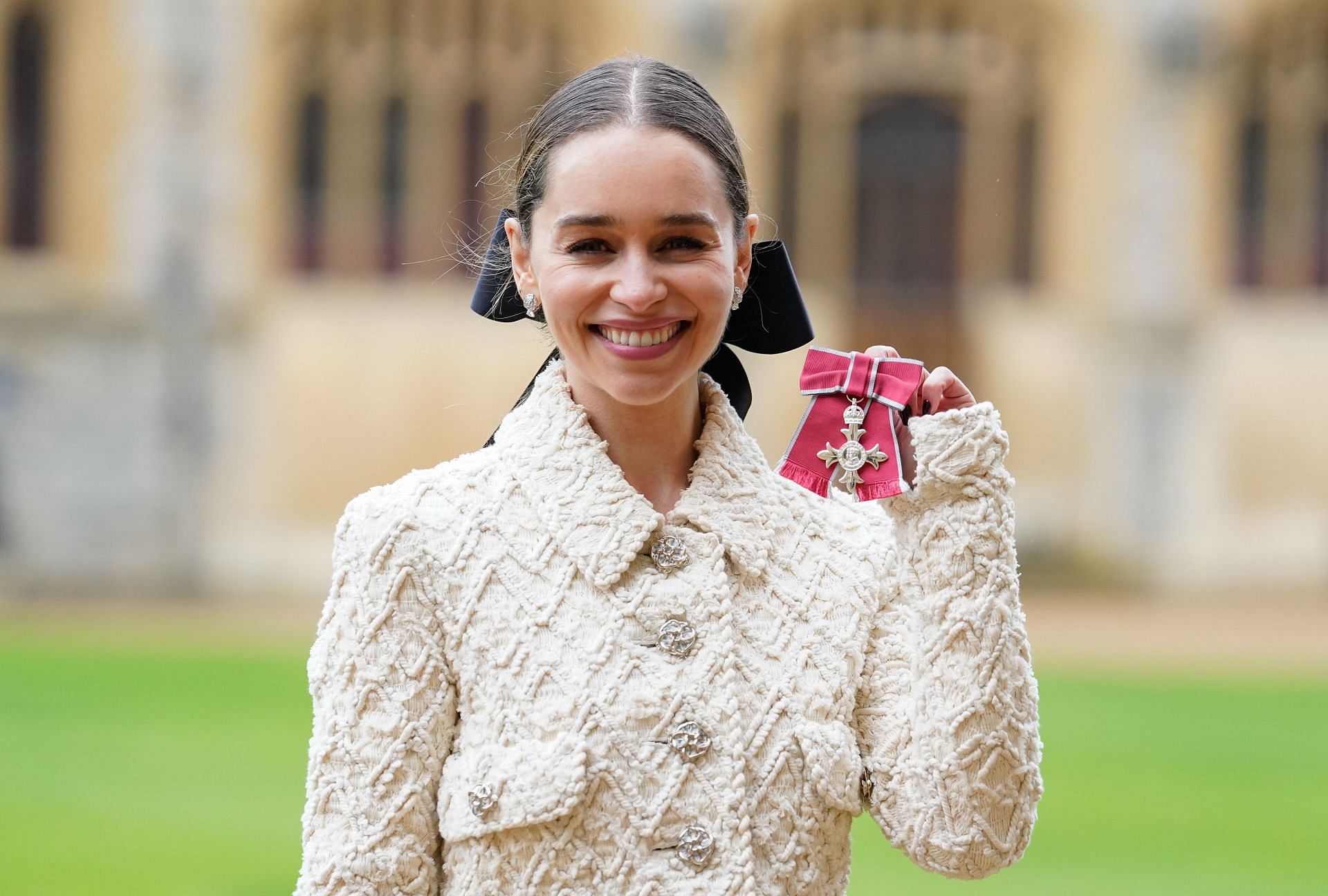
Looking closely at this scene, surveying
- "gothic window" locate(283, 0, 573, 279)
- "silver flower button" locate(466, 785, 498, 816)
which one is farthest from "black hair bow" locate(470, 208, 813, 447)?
"gothic window" locate(283, 0, 573, 279)

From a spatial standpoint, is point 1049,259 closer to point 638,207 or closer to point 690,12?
point 690,12

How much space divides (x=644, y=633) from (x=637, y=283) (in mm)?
385

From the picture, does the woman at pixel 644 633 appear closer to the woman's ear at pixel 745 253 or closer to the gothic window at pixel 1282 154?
the woman's ear at pixel 745 253

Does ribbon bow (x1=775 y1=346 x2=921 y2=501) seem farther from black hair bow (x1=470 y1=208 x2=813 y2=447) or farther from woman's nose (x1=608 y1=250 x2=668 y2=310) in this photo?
woman's nose (x1=608 y1=250 x2=668 y2=310)

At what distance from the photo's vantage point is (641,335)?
210cm

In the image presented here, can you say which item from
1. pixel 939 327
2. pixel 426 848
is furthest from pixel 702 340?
pixel 939 327

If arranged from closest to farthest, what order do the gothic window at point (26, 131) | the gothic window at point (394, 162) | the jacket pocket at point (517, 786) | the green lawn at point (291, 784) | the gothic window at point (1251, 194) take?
the jacket pocket at point (517, 786) → the green lawn at point (291, 784) → the gothic window at point (26, 131) → the gothic window at point (394, 162) → the gothic window at point (1251, 194)

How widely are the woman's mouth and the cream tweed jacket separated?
128mm

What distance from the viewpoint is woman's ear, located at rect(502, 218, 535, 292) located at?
2.23 m

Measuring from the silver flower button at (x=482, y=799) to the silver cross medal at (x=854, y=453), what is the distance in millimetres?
551

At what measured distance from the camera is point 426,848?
80.7 inches

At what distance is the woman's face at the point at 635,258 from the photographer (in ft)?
6.81

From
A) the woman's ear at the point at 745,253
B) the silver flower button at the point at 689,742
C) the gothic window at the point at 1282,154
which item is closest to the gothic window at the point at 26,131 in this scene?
the gothic window at the point at 1282,154

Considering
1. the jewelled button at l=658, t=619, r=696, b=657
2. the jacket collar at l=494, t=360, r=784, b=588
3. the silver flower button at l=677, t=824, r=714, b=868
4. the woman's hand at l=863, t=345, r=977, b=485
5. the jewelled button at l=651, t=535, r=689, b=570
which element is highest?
the woman's hand at l=863, t=345, r=977, b=485
